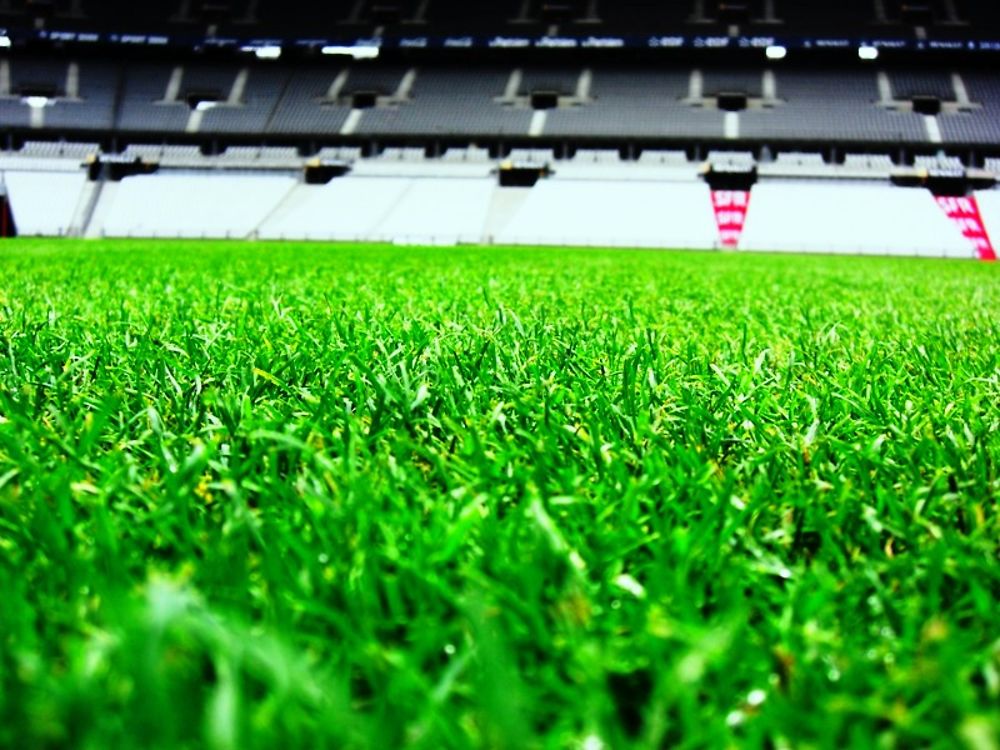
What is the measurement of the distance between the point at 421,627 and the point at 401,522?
203 mm

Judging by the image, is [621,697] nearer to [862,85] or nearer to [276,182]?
[276,182]

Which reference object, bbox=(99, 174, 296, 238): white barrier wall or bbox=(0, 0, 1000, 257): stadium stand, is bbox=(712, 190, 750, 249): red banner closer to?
bbox=(0, 0, 1000, 257): stadium stand

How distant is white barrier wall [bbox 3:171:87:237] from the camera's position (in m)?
29.8

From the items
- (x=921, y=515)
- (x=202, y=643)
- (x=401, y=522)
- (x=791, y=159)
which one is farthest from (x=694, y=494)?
(x=791, y=159)

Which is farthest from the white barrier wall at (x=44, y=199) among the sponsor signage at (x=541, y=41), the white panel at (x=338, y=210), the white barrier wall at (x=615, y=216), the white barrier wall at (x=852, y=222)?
the white barrier wall at (x=852, y=222)

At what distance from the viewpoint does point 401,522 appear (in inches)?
33.4

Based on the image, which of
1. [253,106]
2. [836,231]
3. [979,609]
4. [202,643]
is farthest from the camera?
[253,106]

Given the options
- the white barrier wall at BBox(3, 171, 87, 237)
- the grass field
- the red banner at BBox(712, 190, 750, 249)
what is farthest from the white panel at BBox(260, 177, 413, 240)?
the grass field

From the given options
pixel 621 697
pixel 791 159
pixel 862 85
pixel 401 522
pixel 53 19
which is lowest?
pixel 621 697

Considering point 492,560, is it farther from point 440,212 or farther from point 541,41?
point 541,41

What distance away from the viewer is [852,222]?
1161 inches

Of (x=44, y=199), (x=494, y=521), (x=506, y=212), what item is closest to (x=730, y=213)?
(x=506, y=212)

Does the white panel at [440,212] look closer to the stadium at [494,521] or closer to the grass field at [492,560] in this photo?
the stadium at [494,521]

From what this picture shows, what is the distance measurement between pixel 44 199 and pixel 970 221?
1426 inches
